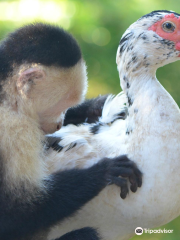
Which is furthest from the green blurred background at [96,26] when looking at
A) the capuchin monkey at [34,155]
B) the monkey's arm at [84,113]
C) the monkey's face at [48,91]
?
the capuchin monkey at [34,155]

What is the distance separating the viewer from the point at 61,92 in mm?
1119

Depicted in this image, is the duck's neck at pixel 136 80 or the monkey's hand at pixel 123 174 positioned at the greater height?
the duck's neck at pixel 136 80

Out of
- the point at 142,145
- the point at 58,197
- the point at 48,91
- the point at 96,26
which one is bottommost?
the point at 58,197

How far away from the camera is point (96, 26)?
2598 millimetres

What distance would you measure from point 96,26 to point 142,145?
172 centimetres

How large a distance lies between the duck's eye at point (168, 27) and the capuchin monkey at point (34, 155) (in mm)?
255

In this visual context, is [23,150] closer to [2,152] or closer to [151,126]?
[2,152]

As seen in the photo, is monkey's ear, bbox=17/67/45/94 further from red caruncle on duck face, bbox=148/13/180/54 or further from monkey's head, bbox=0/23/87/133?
red caruncle on duck face, bbox=148/13/180/54

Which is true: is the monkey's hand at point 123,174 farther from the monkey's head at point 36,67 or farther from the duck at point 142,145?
the monkey's head at point 36,67

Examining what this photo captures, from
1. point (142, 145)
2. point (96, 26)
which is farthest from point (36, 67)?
point (96, 26)

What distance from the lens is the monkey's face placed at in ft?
3.39

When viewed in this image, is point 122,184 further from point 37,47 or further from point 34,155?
point 37,47

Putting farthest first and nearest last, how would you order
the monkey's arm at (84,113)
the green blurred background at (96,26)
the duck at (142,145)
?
the green blurred background at (96,26) < the monkey's arm at (84,113) < the duck at (142,145)

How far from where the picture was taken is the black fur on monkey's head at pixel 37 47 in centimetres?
102
